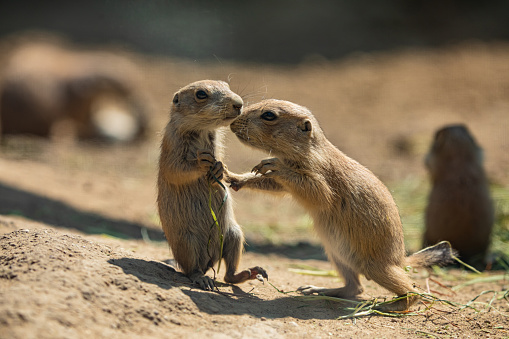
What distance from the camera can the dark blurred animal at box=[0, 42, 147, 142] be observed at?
1294 cm

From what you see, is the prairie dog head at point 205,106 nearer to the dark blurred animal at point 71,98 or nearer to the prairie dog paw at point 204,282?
the prairie dog paw at point 204,282

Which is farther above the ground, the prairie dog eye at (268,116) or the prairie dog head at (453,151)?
the prairie dog eye at (268,116)

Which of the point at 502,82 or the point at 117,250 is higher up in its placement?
the point at 502,82

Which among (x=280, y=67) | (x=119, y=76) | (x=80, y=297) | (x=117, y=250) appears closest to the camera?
(x=80, y=297)

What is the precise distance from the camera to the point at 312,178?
5.01 metres

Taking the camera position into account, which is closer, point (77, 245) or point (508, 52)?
point (77, 245)

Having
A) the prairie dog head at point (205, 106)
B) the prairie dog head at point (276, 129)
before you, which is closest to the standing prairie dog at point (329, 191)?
the prairie dog head at point (276, 129)

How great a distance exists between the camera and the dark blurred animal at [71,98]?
12.9 m

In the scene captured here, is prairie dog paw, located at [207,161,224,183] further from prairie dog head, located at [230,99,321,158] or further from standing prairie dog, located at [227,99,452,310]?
prairie dog head, located at [230,99,321,158]

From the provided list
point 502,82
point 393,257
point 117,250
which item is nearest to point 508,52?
point 502,82

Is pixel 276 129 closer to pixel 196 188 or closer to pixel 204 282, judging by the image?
pixel 196 188

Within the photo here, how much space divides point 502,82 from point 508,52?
237cm

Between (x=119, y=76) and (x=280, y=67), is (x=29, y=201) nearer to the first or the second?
(x=119, y=76)

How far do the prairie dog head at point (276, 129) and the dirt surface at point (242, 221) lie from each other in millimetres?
1148
